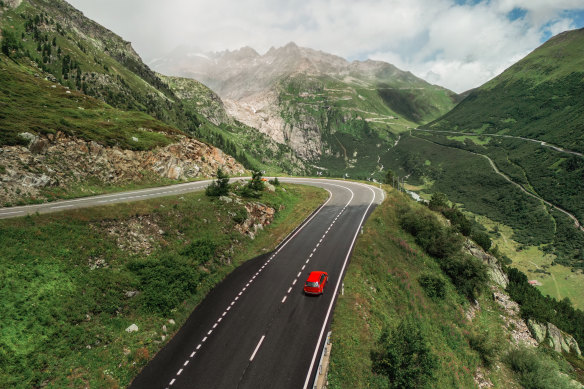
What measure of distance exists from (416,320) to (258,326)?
61.1 feet

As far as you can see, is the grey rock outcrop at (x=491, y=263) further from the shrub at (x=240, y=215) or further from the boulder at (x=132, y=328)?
the boulder at (x=132, y=328)

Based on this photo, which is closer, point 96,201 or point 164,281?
A: point 164,281

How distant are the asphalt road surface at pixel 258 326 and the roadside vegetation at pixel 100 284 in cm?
170

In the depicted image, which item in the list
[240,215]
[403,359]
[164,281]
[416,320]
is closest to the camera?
[403,359]

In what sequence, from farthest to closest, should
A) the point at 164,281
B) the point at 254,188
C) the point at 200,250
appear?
the point at 254,188
the point at 200,250
the point at 164,281

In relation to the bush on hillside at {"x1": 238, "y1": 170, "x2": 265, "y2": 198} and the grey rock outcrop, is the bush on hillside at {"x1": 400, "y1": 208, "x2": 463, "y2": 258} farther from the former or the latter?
the bush on hillside at {"x1": 238, "y1": 170, "x2": 265, "y2": 198}

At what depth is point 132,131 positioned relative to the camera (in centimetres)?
5541

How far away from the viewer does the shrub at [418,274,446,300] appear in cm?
3466

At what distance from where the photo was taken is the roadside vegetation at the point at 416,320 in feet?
64.6

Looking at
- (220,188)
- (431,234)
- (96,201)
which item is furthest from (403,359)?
(96,201)

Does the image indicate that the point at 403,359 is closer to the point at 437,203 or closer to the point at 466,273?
the point at 466,273

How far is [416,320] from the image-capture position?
29172 mm

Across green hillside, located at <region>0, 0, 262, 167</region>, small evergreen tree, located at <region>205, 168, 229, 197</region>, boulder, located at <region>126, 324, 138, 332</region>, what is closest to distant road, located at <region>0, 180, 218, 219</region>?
small evergreen tree, located at <region>205, 168, 229, 197</region>

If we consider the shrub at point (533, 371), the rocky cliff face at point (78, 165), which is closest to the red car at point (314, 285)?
the shrub at point (533, 371)
